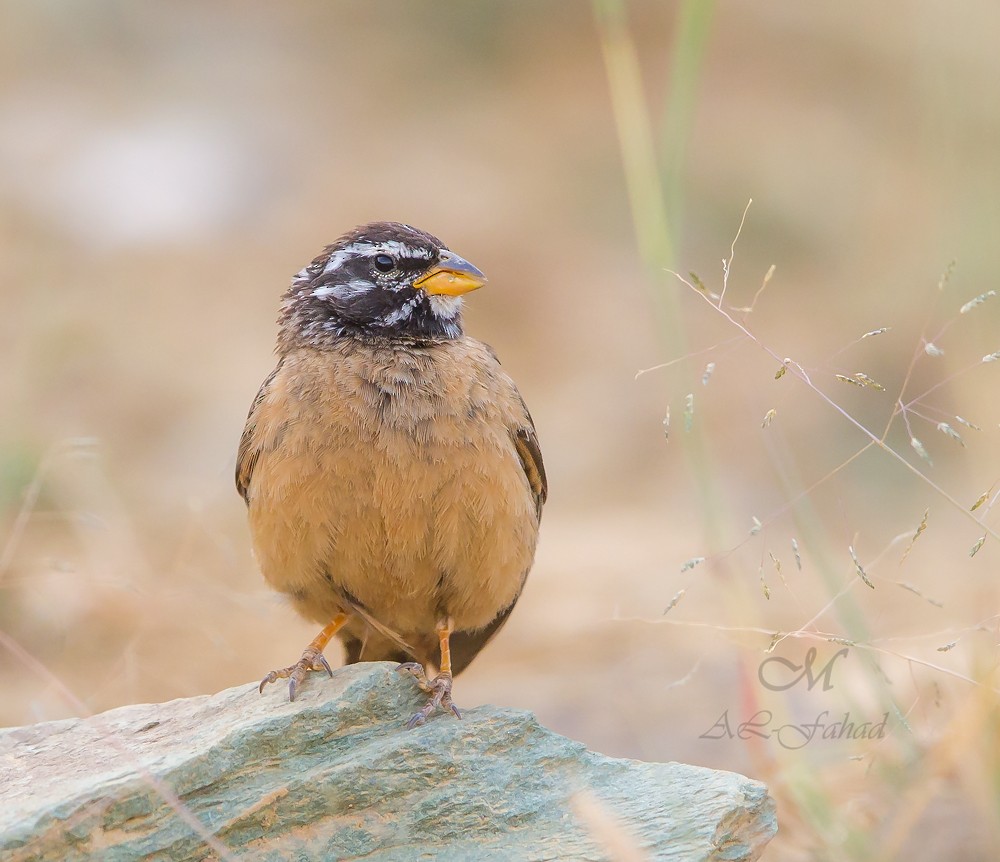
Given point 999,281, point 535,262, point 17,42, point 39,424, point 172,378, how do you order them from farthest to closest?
point 17,42
point 535,262
point 172,378
point 39,424
point 999,281

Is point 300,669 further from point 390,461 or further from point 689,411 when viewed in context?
point 689,411

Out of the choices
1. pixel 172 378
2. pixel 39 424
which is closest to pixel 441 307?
pixel 39 424

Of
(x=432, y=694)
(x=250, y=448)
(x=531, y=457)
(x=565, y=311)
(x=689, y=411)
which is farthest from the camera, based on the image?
(x=565, y=311)

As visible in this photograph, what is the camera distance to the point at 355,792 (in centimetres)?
448

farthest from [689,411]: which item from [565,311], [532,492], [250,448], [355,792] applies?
[565,311]

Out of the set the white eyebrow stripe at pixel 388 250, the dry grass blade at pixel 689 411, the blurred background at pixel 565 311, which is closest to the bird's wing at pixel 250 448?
the white eyebrow stripe at pixel 388 250

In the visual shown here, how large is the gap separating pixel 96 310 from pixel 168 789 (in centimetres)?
1146

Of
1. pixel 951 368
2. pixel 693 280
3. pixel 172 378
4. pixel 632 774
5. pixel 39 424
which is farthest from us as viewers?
pixel 172 378

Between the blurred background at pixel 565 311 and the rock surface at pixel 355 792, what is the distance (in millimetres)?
768

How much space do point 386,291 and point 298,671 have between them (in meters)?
1.72

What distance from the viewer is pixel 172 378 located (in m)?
14.1

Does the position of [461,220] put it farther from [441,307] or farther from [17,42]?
[441,307]

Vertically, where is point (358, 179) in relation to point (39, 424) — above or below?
above

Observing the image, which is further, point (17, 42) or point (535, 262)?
point (17, 42)
